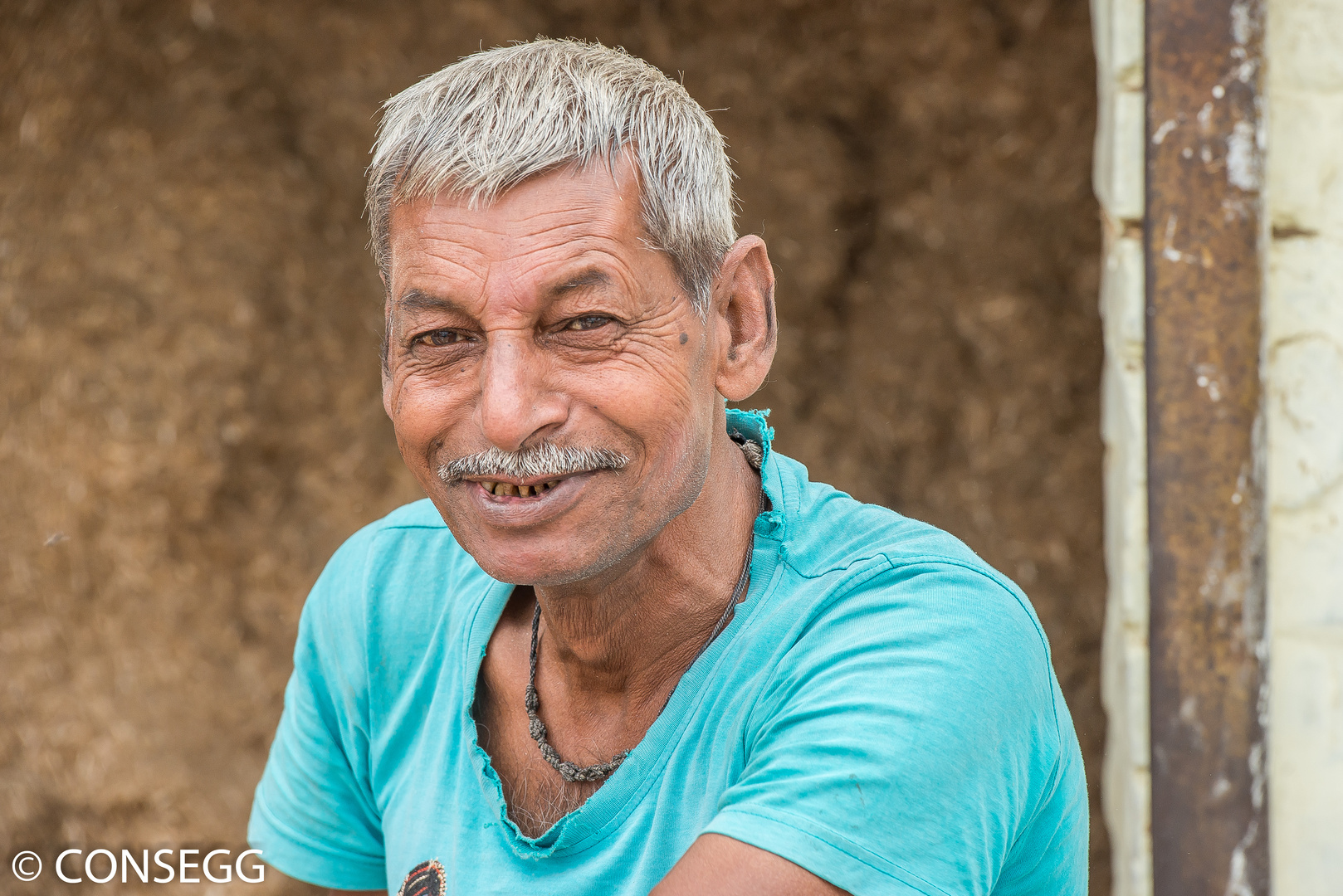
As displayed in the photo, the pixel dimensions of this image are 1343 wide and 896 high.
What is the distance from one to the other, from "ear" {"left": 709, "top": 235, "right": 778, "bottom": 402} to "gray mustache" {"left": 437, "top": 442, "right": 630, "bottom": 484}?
0.52 ft

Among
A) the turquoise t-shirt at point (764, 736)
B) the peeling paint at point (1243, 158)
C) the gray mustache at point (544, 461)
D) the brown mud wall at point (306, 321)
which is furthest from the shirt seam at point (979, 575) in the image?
the brown mud wall at point (306, 321)

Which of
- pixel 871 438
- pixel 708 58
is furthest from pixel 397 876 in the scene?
pixel 708 58

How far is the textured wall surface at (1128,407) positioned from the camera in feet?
4.78

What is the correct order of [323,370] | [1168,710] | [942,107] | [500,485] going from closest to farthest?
[500,485] < [1168,710] < [942,107] < [323,370]

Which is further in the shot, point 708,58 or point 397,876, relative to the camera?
point 708,58

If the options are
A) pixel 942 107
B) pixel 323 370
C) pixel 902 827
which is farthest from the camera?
pixel 323 370

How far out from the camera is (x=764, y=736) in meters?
1.05

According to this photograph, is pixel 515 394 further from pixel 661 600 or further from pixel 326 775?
pixel 326 775

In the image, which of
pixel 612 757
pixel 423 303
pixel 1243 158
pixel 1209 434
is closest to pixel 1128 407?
pixel 1209 434

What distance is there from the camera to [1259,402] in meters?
1.37

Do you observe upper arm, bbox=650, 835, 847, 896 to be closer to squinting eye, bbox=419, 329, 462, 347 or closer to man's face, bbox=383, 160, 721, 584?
man's face, bbox=383, 160, 721, 584

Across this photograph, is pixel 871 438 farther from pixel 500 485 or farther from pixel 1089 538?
pixel 500 485

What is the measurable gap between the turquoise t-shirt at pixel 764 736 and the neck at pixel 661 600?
47 millimetres

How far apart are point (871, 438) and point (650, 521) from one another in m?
1.88
